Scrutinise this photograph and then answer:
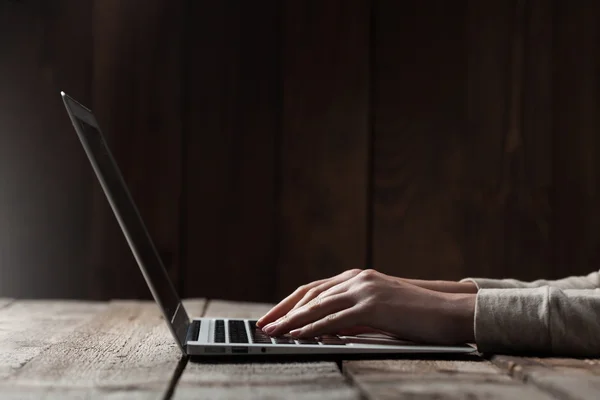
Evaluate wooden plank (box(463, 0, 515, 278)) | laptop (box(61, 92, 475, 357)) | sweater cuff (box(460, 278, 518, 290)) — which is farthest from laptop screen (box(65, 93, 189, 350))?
wooden plank (box(463, 0, 515, 278))

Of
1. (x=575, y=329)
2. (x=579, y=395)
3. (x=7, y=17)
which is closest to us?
(x=579, y=395)

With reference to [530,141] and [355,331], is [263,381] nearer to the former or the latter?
[355,331]

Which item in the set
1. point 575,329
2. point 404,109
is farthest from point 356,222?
point 575,329

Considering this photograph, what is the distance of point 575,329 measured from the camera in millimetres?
905

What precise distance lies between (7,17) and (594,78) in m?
1.64

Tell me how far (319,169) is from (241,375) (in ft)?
4.52

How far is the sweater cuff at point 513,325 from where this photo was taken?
2.97ft

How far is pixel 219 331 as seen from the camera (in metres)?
1.00

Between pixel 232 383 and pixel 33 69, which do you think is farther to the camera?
pixel 33 69

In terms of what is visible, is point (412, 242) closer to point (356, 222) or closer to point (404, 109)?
point (356, 222)

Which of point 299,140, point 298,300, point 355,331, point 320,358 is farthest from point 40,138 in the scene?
point 320,358

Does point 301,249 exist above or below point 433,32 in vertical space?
below

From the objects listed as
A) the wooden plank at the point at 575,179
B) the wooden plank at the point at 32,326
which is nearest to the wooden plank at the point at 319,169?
the wooden plank at the point at 575,179

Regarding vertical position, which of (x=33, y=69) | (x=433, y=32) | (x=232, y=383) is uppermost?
(x=433, y=32)
